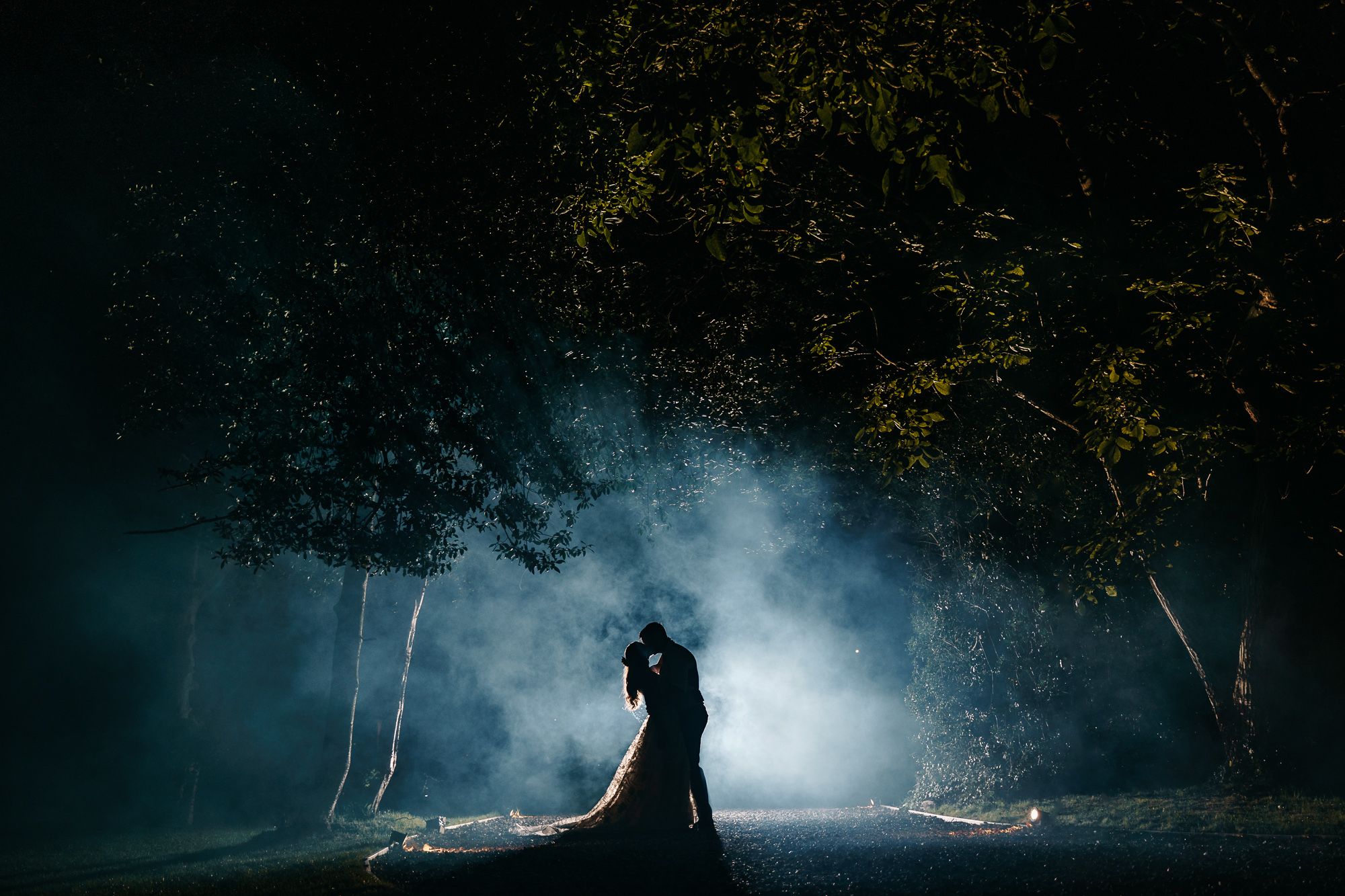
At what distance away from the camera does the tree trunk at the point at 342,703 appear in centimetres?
1118

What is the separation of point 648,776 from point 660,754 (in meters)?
0.24

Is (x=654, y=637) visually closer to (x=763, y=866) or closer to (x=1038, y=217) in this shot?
(x=763, y=866)

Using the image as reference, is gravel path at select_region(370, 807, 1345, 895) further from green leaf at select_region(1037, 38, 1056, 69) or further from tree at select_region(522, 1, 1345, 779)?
green leaf at select_region(1037, 38, 1056, 69)

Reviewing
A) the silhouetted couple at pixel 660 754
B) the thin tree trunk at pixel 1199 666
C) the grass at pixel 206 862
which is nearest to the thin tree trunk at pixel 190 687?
the grass at pixel 206 862

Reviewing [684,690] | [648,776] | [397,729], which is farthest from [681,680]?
[397,729]

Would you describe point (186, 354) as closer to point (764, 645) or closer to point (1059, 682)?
point (1059, 682)

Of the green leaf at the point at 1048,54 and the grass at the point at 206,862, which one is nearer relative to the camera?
the green leaf at the point at 1048,54

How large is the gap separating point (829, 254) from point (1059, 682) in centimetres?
760

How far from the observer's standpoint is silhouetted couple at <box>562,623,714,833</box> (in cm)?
766

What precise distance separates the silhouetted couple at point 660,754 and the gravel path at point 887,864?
0.35m

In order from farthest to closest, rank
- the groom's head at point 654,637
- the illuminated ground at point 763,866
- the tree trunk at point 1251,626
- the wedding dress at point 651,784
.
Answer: the groom's head at point 654,637, the wedding dress at point 651,784, the tree trunk at point 1251,626, the illuminated ground at point 763,866

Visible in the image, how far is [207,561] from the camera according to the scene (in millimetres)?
17922

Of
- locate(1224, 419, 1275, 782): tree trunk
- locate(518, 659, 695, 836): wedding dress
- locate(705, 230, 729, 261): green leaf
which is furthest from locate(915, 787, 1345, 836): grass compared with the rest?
locate(705, 230, 729, 261): green leaf

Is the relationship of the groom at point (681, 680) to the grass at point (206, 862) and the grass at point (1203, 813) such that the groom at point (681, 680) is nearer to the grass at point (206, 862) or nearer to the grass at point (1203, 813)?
the grass at point (206, 862)
